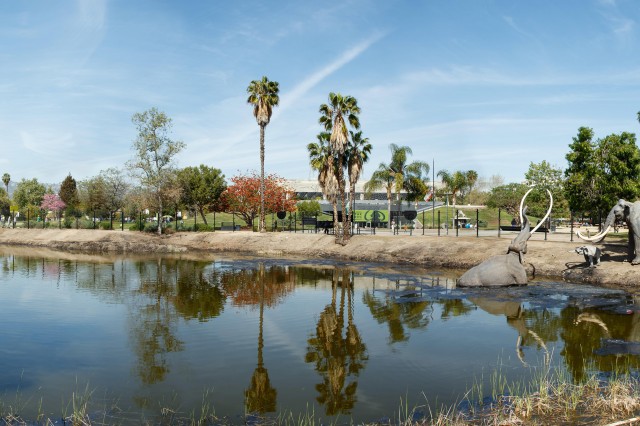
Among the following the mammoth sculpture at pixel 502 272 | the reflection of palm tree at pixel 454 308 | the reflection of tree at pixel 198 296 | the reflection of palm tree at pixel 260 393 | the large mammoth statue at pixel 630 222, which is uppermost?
the large mammoth statue at pixel 630 222

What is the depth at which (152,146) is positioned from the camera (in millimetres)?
55156

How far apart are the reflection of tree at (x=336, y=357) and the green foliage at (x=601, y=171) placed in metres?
29.1

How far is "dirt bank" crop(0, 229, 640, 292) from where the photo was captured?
27312 mm

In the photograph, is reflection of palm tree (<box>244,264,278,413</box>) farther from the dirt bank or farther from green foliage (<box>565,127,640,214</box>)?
green foliage (<box>565,127,640,214</box>)

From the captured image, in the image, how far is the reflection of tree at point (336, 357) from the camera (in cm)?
1026

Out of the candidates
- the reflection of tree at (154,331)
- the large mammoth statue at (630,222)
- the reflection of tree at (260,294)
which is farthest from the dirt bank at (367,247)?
the reflection of tree at (154,331)

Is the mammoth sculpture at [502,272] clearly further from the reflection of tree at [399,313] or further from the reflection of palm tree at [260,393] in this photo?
the reflection of palm tree at [260,393]

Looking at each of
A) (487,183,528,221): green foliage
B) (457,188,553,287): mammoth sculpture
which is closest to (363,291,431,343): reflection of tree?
(457,188,553,287): mammoth sculpture

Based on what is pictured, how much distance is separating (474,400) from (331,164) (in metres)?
35.7

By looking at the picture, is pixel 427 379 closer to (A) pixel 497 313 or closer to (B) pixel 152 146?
(A) pixel 497 313

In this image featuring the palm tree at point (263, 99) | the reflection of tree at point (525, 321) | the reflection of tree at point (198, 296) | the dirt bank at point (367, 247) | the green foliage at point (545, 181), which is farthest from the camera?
the green foliage at point (545, 181)

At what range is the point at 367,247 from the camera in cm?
3950

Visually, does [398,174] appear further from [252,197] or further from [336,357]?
[336,357]

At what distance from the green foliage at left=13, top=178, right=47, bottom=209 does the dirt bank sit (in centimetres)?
6251
